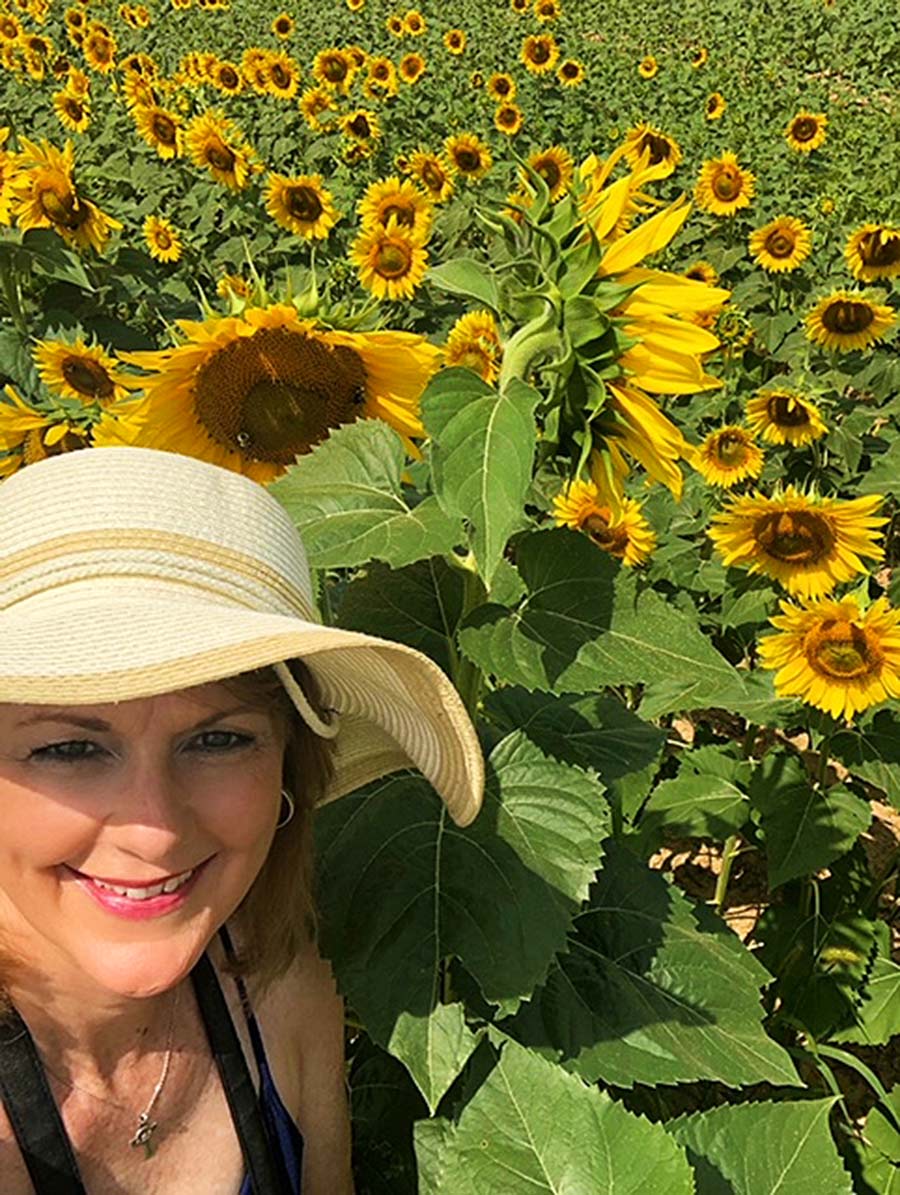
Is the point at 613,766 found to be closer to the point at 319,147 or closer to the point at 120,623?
the point at 120,623

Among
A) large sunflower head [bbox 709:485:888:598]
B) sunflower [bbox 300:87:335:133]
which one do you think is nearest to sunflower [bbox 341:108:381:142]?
sunflower [bbox 300:87:335:133]

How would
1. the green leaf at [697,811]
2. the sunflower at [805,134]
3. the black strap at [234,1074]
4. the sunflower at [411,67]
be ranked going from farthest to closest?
the sunflower at [411,67]
the sunflower at [805,134]
the green leaf at [697,811]
the black strap at [234,1074]

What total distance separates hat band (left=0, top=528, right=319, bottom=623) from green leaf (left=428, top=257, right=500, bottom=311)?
339 millimetres

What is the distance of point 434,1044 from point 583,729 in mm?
382

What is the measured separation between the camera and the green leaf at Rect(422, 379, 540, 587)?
40.4 inches

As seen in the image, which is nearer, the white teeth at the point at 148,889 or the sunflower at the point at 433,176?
the white teeth at the point at 148,889

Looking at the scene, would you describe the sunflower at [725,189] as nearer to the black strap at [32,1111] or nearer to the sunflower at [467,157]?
the sunflower at [467,157]

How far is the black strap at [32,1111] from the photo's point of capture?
42.6 inches

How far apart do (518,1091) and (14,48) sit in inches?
274

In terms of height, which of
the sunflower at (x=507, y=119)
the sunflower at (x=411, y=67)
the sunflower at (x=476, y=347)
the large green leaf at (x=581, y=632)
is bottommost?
the sunflower at (x=507, y=119)

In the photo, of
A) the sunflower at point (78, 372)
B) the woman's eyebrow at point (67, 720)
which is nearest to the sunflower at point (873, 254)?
the sunflower at point (78, 372)

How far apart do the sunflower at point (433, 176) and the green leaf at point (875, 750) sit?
322cm

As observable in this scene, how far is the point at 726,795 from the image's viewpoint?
7.13 ft

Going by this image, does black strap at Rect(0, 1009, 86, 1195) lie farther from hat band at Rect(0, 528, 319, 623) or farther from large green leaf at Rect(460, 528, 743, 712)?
large green leaf at Rect(460, 528, 743, 712)
